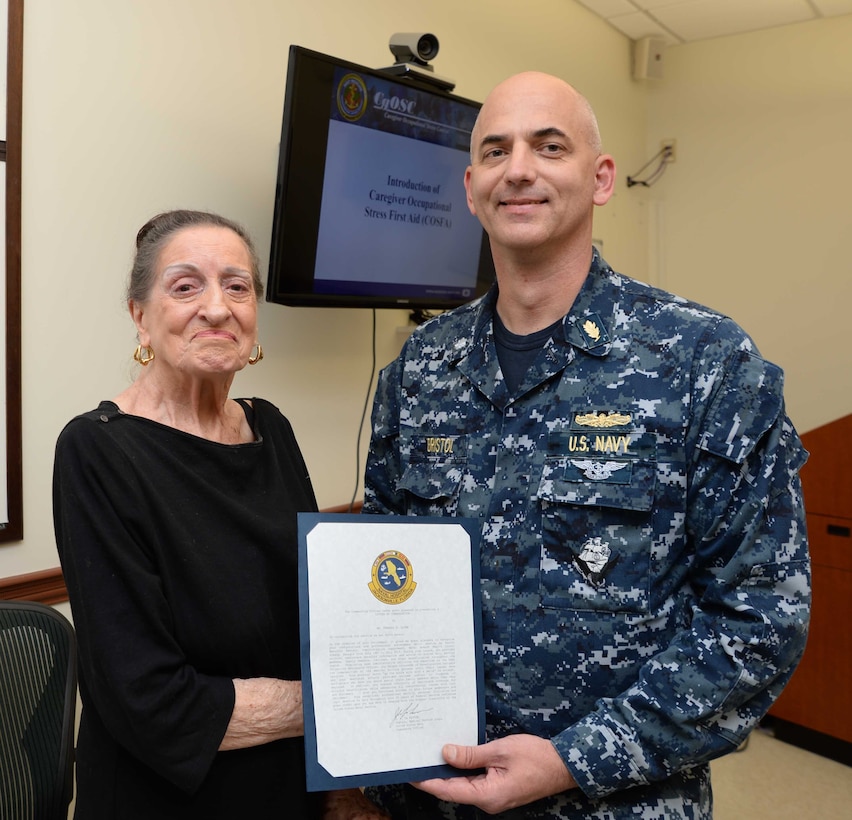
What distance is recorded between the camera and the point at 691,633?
1140 mm

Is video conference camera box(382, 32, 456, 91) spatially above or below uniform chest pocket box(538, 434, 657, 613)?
above

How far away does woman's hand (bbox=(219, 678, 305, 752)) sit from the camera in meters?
1.15

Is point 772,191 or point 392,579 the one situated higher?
point 772,191

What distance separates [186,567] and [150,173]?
135 centimetres

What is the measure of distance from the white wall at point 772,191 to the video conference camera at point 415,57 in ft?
7.90

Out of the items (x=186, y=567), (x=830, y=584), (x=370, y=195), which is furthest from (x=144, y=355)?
(x=830, y=584)

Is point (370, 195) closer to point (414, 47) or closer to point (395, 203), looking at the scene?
point (395, 203)

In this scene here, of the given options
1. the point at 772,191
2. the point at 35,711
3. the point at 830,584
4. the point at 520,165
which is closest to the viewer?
the point at 520,165

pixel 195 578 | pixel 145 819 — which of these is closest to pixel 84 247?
pixel 195 578

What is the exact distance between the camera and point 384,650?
44.6 inches

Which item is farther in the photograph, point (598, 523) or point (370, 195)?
point (370, 195)

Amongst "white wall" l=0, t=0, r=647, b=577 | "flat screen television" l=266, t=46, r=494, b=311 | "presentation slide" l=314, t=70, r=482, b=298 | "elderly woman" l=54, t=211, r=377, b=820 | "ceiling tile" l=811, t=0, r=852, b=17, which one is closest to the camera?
"elderly woman" l=54, t=211, r=377, b=820

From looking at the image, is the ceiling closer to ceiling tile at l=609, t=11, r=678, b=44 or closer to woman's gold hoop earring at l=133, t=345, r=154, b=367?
ceiling tile at l=609, t=11, r=678, b=44
